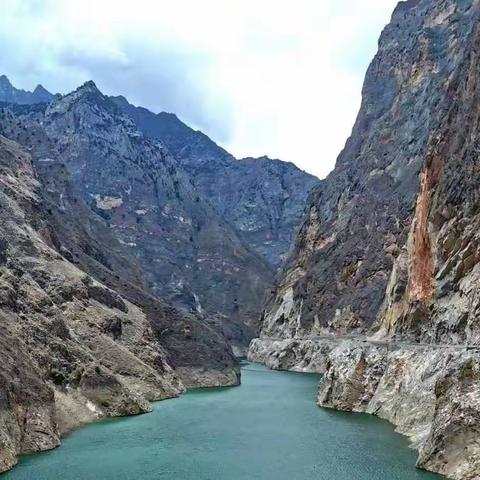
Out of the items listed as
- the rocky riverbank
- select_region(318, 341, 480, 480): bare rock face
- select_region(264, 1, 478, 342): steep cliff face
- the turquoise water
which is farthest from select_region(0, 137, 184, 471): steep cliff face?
select_region(264, 1, 478, 342): steep cliff face

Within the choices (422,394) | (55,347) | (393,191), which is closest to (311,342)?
(393,191)

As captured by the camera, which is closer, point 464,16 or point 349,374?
point 349,374

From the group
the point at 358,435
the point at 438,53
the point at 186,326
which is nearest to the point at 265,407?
the point at 358,435

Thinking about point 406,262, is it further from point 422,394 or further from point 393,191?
point 393,191

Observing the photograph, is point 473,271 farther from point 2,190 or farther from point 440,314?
point 2,190

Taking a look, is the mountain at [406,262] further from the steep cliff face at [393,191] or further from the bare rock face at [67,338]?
the bare rock face at [67,338]
